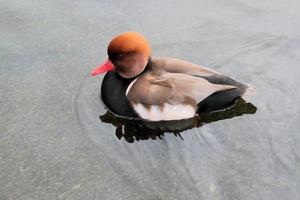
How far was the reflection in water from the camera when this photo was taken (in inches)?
115

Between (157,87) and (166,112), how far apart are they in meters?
0.16

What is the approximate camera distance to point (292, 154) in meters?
2.72

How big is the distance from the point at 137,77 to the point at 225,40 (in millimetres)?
1019

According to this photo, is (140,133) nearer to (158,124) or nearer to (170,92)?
(158,124)

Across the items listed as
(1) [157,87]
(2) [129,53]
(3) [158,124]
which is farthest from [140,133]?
(2) [129,53]

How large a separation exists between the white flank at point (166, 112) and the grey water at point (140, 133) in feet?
0.37

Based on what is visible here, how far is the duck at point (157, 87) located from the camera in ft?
9.52

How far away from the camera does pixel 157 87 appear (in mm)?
2898

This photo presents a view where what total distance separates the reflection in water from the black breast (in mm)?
50

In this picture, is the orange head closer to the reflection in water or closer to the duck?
the duck

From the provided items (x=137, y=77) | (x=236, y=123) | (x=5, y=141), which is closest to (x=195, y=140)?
(x=236, y=123)

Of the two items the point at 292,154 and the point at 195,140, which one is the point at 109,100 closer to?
the point at 195,140

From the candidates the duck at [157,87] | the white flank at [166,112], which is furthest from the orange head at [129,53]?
the white flank at [166,112]

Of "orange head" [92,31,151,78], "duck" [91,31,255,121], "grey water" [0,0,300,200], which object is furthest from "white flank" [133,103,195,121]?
"orange head" [92,31,151,78]
